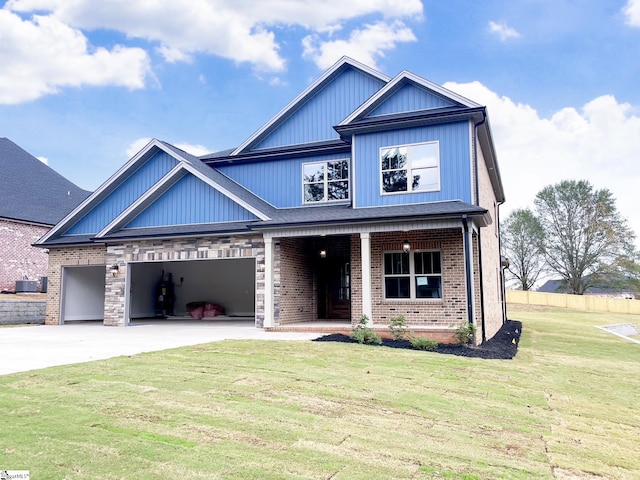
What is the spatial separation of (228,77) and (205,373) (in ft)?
84.7

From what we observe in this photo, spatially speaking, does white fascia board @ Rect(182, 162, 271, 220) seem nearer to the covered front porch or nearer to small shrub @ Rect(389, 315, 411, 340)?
the covered front porch

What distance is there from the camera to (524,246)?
154 feet

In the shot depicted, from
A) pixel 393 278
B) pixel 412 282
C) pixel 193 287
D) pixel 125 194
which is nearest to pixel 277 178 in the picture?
pixel 125 194

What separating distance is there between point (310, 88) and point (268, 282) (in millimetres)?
7052

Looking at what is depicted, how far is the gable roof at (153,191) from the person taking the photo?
14.5 metres

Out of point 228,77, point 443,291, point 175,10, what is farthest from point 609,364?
point 228,77

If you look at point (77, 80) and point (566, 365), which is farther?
point (77, 80)

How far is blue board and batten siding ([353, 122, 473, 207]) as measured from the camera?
12570mm

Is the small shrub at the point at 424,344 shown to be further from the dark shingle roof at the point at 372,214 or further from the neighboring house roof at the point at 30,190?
the neighboring house roof at the point at 30,190

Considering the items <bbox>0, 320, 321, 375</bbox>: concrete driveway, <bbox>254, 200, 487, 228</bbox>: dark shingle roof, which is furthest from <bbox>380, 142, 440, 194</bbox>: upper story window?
<bbox>0, 320, 321, 375</bbox>: concrete driveway

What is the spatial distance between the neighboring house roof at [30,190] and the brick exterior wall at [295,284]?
16.6m

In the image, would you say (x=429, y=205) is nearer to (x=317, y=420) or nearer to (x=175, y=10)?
(x=317, y=420)

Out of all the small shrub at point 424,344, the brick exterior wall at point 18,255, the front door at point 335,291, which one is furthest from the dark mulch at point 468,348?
the brick exterior wall at point 18,255

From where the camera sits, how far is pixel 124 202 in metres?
16.9
